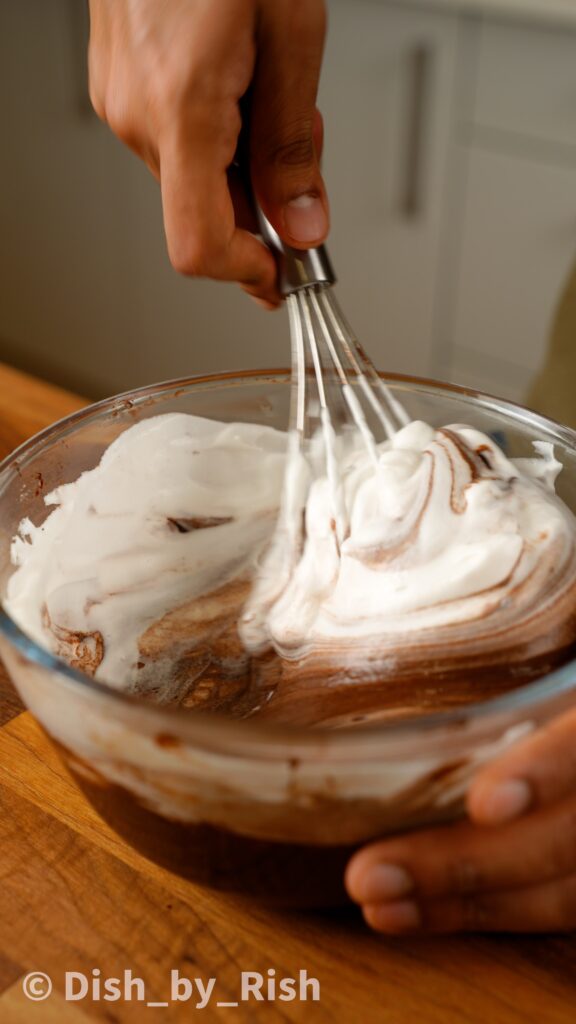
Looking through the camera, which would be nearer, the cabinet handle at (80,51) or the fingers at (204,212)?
the fingers at (204,212)

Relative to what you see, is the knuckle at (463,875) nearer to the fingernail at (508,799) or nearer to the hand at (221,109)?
the fingernail at (508,799)

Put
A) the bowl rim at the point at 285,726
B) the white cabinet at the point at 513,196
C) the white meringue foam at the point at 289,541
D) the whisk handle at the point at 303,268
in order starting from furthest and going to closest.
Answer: the white cabinet at the point at 513,196 < the whisk handle at the point at 303,268 < the white meringue foam at the point at 289,541 < the bowl rim at the point at 285,726

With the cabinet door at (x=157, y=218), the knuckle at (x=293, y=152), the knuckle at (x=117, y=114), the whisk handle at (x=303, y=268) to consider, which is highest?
the knuckle at (x=117, y=114)

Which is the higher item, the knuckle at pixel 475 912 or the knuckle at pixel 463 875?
the knuckle at pixel 463 875

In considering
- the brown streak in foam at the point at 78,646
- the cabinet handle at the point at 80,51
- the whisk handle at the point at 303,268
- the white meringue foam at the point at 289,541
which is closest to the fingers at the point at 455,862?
the white meringue foam at the point at 289,541

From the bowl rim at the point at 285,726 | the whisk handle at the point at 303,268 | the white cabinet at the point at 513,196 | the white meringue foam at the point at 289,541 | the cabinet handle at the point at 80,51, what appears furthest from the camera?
the cabinet handle at the point at 80,51

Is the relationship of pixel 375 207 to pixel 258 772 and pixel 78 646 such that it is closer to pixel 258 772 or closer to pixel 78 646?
pixel 78 646

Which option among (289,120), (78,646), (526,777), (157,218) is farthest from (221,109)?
(157,218)
